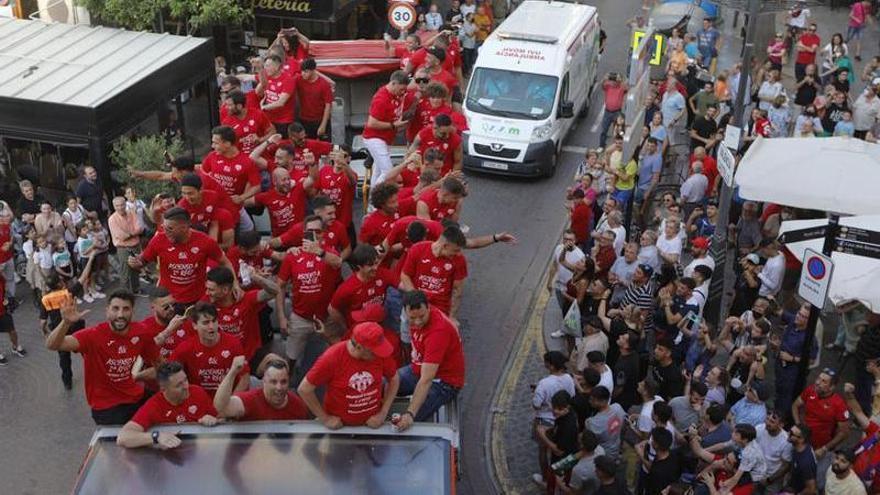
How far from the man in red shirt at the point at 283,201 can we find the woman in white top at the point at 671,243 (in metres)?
4.58

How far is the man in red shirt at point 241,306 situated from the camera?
9.45m

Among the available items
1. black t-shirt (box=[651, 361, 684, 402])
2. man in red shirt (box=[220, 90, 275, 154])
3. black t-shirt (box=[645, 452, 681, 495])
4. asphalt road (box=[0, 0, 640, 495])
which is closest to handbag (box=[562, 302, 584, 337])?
asphalt road (box=[0, 0, 640, 495])

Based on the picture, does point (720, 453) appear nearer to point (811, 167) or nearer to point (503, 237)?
point (503, 237)

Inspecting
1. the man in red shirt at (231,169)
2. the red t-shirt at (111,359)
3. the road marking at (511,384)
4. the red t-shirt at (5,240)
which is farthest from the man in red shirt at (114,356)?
the red t-shirt at (5,240)

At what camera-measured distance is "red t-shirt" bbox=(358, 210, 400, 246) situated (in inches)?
447

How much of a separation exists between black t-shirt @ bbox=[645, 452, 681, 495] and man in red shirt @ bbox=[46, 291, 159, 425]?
458cm

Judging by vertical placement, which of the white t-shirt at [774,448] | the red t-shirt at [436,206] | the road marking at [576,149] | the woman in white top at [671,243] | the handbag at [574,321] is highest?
the red t-shirt at [436,206]

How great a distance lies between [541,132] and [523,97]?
95 centimetres

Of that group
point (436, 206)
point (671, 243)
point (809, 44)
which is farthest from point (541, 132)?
point (809, 44)

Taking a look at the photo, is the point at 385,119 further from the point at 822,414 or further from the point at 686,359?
the point at 822,414

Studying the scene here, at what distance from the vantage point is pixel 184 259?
1043cm

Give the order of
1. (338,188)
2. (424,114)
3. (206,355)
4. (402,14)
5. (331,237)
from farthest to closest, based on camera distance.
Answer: (402,14)
(424,114)
(338,188)
(331,237)
(206,355)

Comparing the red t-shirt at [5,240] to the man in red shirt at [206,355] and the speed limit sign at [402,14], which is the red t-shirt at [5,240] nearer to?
the man in red shirt at [206,355]

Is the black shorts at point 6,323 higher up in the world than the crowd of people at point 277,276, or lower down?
lower down
